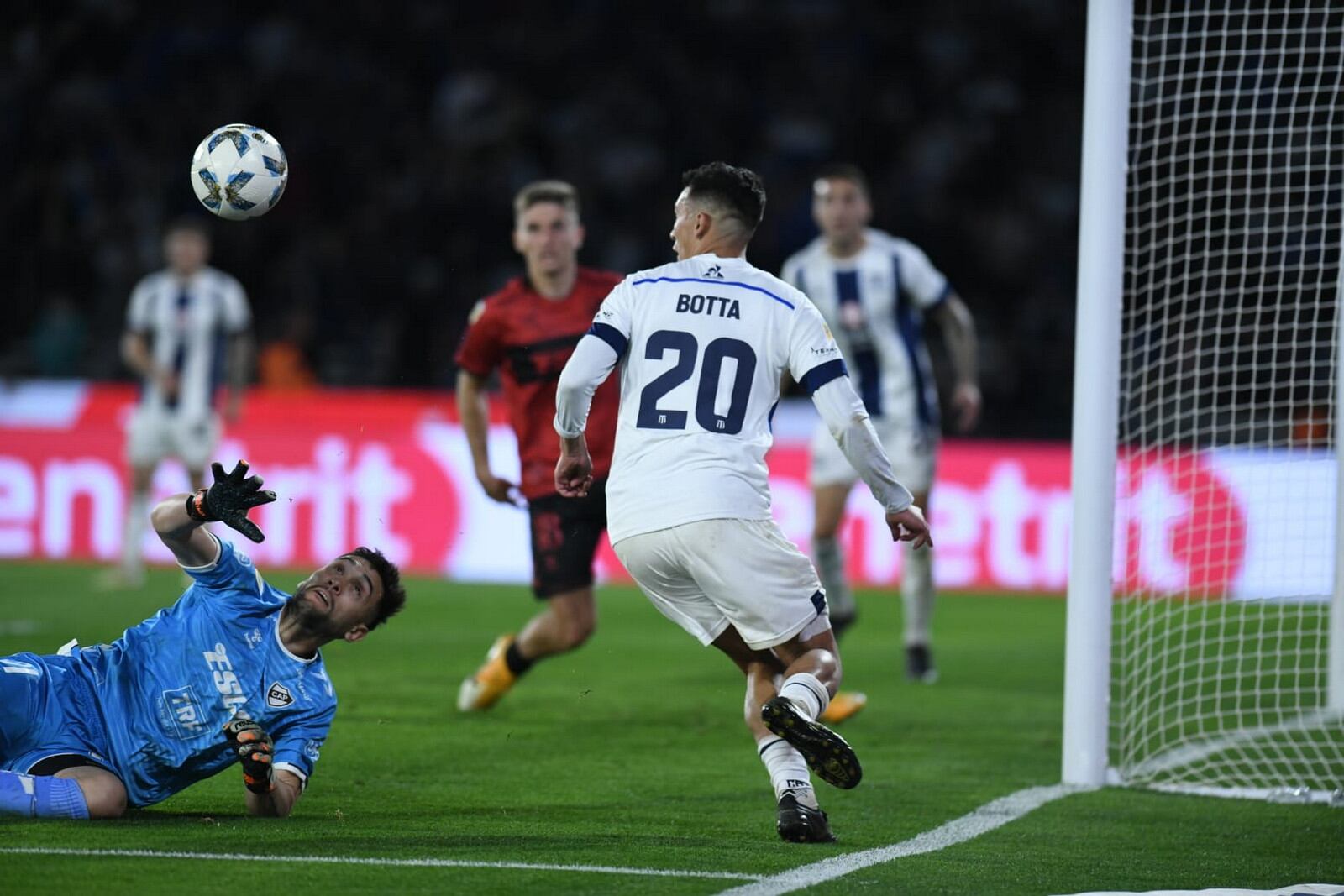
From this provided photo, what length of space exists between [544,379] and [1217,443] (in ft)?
22.5

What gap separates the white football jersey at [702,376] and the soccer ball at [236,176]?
1.39m

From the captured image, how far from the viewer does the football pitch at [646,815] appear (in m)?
4.57

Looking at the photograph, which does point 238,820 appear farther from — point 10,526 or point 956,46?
point 956,46

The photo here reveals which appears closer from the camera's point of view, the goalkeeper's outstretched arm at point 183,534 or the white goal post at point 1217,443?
the goalkeeper's outstretched arm at point 183,534

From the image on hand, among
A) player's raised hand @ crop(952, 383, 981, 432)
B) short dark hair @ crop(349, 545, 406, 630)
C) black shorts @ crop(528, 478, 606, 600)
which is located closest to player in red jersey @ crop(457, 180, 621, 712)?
black shorts @ crop(528, 478, 606, 600)

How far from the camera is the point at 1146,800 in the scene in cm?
630

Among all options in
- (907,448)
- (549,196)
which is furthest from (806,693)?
(907,448)

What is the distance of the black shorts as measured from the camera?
7535mm

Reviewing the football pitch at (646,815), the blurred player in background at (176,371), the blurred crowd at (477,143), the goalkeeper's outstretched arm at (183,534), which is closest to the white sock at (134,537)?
the blurred player in background at (176,371)

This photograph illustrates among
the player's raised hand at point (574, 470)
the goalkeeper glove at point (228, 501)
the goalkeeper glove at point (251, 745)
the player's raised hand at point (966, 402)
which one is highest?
the player's raised hand at point (966, 402)

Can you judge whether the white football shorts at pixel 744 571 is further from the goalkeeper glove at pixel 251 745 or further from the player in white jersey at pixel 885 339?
the player in white jersey at pixel 885 339

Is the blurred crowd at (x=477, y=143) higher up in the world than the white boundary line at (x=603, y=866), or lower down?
higher up

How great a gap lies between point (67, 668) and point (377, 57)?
14.7 m

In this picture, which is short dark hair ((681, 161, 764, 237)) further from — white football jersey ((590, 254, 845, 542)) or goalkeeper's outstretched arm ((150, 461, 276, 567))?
goalkeeper's outstretched arm ((150, 461, 276, 567))
